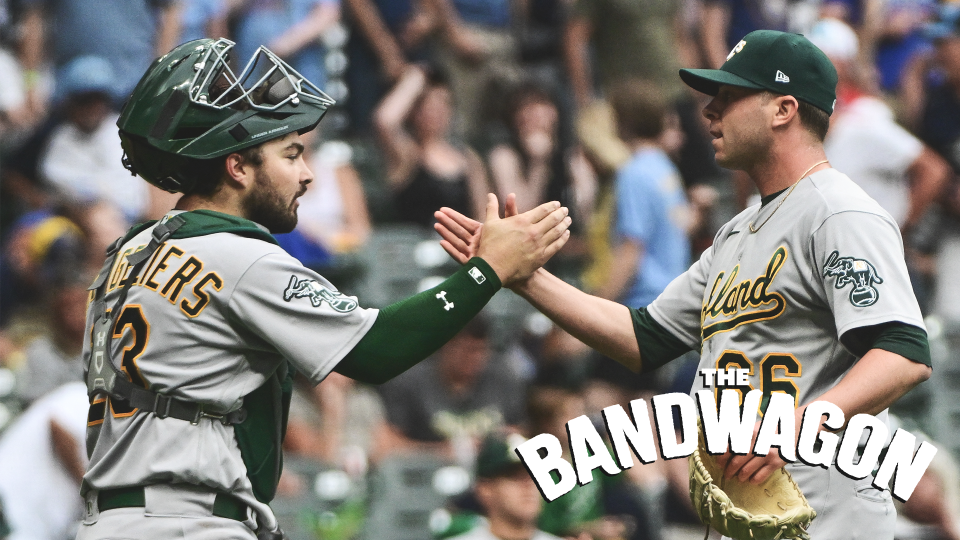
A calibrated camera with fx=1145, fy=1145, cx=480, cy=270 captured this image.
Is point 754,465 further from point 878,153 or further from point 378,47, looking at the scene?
point 378,47

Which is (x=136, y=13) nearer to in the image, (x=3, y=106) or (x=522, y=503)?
(x=3, y=106)

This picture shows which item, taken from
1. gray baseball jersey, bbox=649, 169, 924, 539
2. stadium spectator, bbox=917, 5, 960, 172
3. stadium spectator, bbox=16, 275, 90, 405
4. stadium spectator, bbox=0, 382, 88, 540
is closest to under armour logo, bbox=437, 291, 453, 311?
gray baseball jersey, bbox=649, 169, 924, 539

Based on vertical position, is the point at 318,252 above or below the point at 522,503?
above

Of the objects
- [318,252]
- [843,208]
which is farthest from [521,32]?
[843,208]

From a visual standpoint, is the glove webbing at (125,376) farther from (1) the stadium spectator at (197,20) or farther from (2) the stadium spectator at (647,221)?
(1) the stadium spectator at (197,20)

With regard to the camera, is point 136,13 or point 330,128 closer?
point 136,13

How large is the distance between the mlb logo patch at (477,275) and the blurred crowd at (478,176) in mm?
2685

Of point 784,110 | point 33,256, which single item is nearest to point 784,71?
point 784,110

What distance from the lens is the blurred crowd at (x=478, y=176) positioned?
21.4 feet

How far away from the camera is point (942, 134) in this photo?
7.65m

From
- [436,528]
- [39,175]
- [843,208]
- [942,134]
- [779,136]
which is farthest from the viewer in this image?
[942,134]

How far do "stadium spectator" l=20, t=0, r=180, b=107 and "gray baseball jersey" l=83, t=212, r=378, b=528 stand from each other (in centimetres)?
455

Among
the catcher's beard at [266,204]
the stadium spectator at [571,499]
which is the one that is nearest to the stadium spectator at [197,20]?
the stadium spectator at [571,499]

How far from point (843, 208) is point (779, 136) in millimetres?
364
